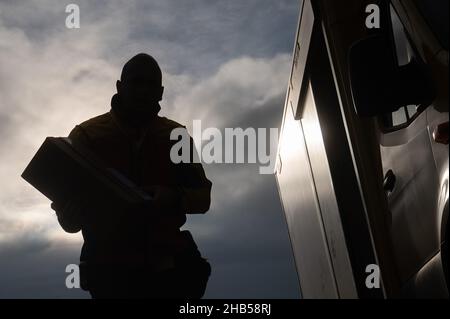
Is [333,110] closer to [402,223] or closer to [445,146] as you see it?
[402,223]

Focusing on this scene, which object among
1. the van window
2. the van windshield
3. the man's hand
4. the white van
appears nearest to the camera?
the van windshield

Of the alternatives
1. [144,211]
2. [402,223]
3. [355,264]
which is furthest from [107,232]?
[355,264]

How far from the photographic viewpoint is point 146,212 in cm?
345

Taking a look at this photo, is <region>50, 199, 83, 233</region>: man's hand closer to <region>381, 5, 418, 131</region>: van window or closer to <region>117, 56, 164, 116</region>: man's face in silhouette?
<region>117, 56, 164, 116</region>: man's face in silhouette

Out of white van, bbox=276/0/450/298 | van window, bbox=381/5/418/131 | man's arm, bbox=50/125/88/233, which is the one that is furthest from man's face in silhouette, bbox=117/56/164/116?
van window, bbox=381/5/418/131

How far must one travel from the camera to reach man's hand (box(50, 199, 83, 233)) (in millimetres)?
3516

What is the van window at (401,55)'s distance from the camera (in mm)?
3641

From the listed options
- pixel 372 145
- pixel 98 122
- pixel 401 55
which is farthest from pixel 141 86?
pixel 372 145

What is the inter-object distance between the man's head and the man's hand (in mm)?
585

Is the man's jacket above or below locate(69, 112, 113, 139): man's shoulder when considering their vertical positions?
below

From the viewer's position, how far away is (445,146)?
302 cm

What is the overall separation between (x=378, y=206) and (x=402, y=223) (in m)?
0.46

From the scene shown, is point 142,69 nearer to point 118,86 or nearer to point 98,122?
point 118,86

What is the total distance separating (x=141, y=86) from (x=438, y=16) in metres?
1.56
